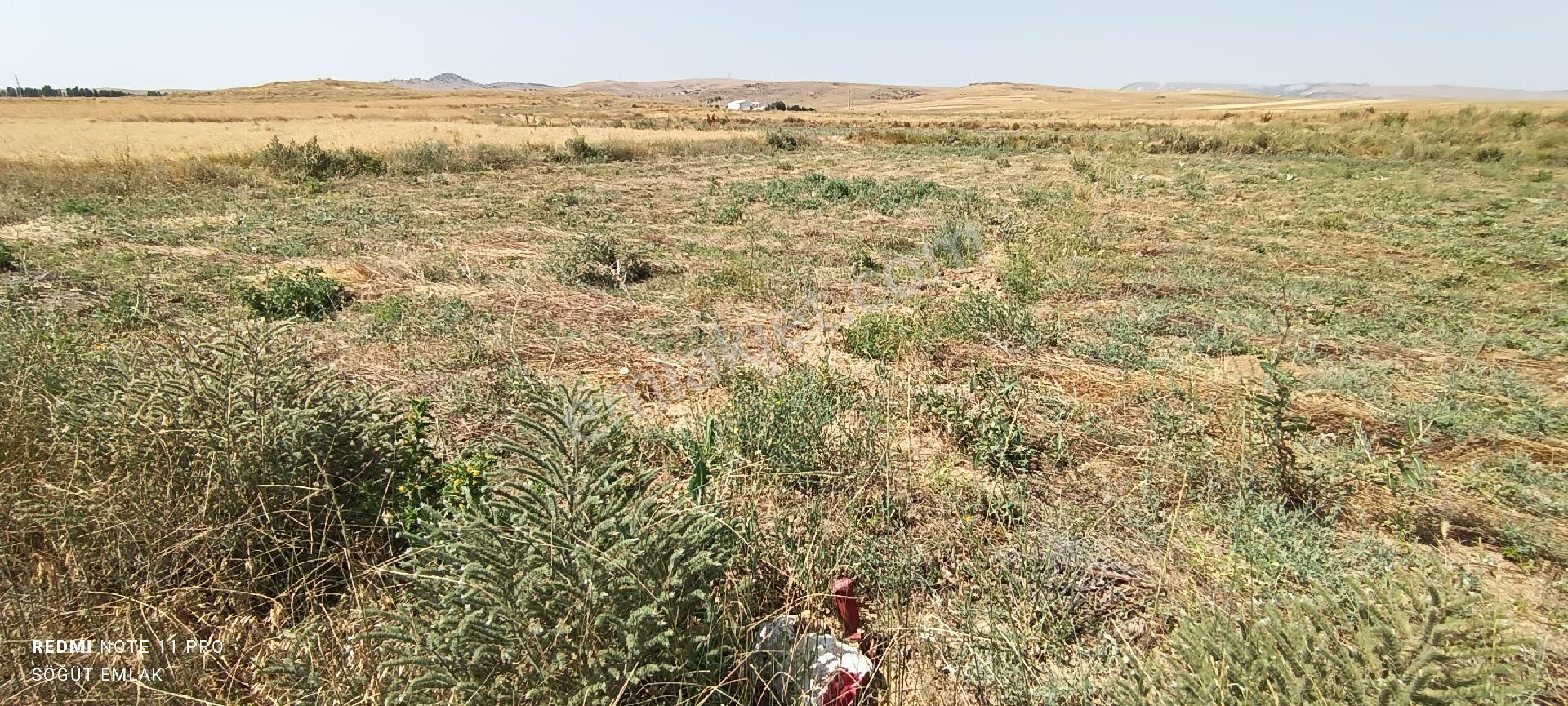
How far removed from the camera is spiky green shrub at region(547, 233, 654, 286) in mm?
7168

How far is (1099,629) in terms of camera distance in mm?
2357

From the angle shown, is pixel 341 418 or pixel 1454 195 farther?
pixel 1454 195

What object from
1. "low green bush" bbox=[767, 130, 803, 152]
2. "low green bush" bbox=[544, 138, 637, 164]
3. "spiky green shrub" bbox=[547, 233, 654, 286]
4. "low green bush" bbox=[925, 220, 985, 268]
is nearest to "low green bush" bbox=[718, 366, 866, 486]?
"spiky green shrub" bbox=[547, 233, 654, 286]

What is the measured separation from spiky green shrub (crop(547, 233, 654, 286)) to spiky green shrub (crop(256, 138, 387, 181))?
11.3m

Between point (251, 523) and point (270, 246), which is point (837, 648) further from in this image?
point (270, 246)

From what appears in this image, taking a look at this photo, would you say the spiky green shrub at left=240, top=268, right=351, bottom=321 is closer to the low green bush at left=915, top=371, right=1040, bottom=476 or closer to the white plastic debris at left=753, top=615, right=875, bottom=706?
the low green bush at left=915, top=371, right=1040, bottom=476

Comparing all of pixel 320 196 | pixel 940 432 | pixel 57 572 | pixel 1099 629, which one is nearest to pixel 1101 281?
pixel 940 432

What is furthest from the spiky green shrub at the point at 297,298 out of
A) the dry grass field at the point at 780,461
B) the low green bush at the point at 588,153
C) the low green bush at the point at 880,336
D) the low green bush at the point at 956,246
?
the low green bush at the point at 588,153

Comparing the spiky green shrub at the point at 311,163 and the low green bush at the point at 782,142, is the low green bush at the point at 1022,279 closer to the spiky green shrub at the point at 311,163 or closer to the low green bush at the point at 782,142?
the spiky green shrub at the point at 311,163

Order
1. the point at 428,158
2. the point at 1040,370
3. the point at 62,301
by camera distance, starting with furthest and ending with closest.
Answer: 1. the point at 428,158
2. the point at 62,301
3. the point at 1040,370

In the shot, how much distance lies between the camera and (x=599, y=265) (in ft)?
24.3

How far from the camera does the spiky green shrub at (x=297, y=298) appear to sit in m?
5.67

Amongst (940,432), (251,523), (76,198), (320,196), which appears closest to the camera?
(251,523)

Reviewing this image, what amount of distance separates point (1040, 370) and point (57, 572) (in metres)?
4.98
